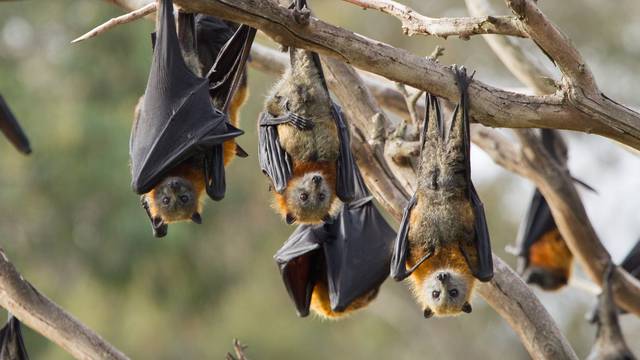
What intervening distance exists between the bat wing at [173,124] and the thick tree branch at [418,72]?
0.94 m

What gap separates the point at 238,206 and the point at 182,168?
22225 mm

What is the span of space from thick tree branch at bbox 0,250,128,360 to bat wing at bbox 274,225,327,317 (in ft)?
6.22

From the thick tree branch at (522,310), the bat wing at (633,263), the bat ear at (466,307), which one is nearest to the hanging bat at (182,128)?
the thick tree branch at (522,310)

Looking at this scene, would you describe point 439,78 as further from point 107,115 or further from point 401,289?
point 401,289

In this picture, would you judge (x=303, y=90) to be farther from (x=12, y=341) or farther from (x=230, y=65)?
(x=12, y=341)

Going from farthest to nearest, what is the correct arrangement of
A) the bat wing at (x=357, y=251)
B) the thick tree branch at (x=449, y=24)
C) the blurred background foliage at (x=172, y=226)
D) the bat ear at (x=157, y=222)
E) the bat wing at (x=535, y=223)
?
the blurred background foliage at (x=172, y=226) < the bat wing at (x=535, y=223) < the bat wing at (x=357, y=251) < the bat ear at (x=157, y=222) < the thick tree branch at (x=449, y=24)

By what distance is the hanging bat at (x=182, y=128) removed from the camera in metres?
6.49

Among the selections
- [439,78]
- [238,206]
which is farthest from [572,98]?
[238,206]

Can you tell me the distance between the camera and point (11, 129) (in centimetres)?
717

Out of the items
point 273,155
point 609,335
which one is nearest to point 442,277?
point 273,155

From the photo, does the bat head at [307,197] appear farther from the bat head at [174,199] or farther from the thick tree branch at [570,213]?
the thick tree branch at [570,213]

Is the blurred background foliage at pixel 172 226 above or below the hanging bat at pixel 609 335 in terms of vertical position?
below

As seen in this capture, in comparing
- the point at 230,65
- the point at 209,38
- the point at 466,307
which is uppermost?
the point at 230,65

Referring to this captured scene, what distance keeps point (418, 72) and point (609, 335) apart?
15.4 feet
